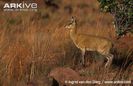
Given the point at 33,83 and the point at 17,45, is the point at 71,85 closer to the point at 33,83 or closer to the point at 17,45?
the point at 33,83

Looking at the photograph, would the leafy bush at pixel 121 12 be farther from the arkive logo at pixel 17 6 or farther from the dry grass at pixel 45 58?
the arkive logo at pixel 17 6

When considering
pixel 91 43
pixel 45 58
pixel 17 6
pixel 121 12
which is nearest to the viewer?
pixel 45 58

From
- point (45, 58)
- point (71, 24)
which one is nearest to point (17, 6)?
point (71, 24)

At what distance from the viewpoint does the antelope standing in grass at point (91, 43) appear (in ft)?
Answer: 33.4

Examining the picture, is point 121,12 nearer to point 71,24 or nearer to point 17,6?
point 71,24

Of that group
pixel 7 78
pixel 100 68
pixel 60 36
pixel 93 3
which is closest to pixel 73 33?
pixel 60 36

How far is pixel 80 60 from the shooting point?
33.6ft

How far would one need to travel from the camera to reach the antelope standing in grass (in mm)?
10188

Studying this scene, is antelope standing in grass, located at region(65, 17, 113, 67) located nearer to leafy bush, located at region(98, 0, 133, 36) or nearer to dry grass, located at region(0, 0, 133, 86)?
dry grass, located at region(0, 0, 133, 86)

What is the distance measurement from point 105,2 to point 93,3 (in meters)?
16.8

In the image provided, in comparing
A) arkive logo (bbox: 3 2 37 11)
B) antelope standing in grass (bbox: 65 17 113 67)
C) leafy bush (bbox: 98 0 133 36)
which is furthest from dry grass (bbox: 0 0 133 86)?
arkive logo (bbox: 3 2 37 11)

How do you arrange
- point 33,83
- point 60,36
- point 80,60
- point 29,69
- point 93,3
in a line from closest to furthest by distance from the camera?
point 33,83 < point 29,69 < point 80,60 < point 60,36 < point 93,3

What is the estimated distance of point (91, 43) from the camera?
411 inches

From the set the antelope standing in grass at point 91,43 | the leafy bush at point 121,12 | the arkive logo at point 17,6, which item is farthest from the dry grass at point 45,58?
the arkive logo at point 17,6
